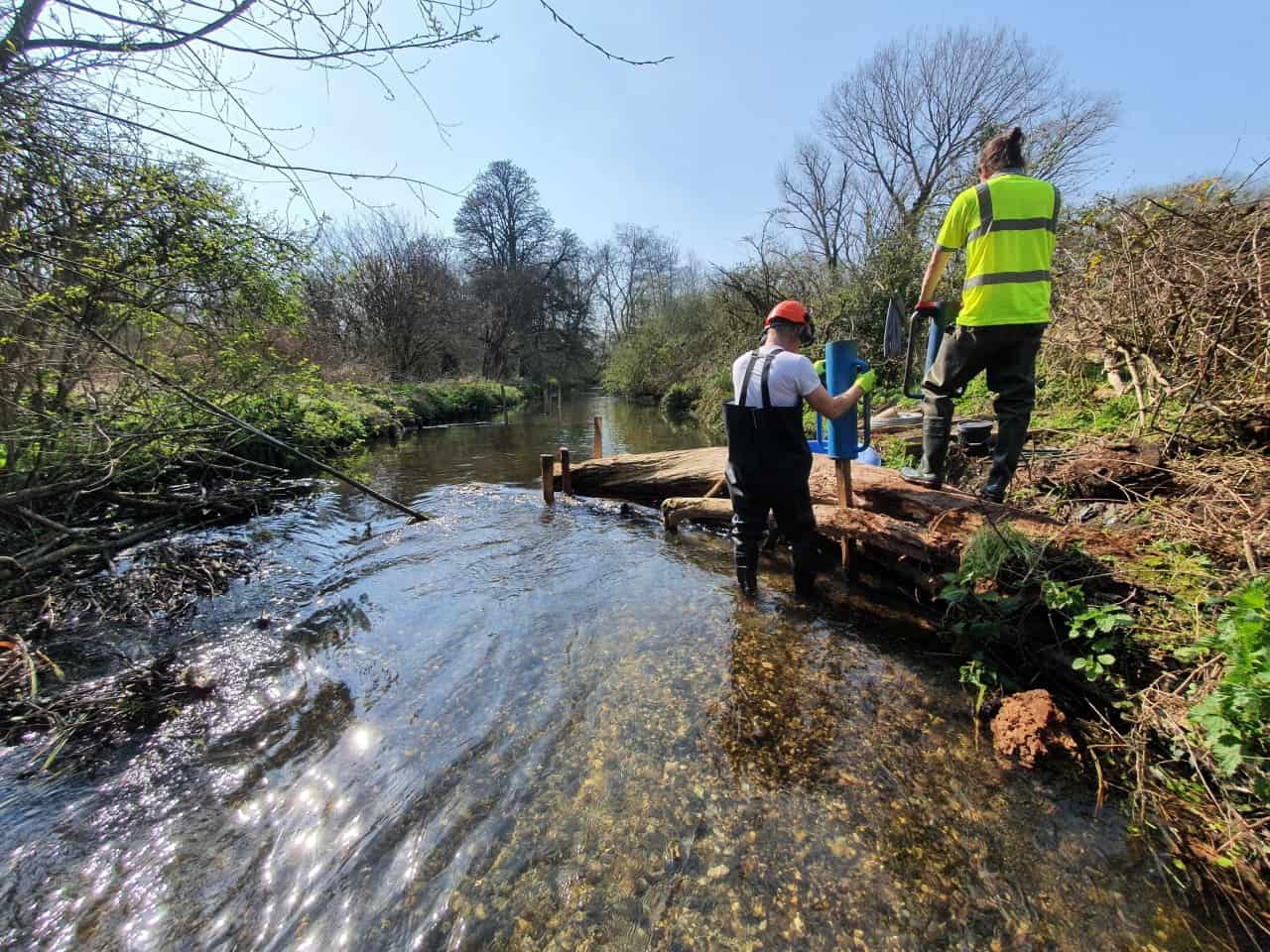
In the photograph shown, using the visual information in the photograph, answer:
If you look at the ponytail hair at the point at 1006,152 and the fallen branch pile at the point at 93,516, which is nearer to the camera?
the ponytail hair at the point at 1006,152

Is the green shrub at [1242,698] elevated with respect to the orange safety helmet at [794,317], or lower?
lower

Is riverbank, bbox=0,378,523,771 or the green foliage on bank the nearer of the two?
riverbank, bbox=0,378,523,771

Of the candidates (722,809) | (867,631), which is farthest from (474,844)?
(867,631)

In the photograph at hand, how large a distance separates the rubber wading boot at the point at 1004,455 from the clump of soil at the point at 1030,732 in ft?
5.13

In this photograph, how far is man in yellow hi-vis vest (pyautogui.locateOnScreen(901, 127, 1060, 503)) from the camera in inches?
130

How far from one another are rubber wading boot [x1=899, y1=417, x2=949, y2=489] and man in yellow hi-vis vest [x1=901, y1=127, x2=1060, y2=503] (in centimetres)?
21

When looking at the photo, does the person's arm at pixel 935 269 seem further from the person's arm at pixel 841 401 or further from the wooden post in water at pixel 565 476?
the wooden post in water at pixel 565 476

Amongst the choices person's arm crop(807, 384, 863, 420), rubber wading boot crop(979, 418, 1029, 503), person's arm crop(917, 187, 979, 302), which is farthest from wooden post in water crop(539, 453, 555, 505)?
rubber wading boot crop(979, 418, 1029, 503)

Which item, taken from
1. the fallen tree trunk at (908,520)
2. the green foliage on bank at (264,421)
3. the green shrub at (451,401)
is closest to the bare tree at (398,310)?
the green shrub at (451,401)

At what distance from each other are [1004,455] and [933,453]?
0.46 meters

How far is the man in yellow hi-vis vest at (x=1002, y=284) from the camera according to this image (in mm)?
3303

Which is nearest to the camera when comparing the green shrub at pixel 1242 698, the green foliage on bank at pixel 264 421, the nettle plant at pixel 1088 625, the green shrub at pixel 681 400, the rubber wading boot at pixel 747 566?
the green shrub at pixel 1242 698

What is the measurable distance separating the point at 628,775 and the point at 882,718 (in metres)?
1.34

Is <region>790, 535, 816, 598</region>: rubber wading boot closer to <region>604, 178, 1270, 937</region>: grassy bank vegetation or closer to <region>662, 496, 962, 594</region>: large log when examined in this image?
<region>662, 496, 962, 594</region>: large log
